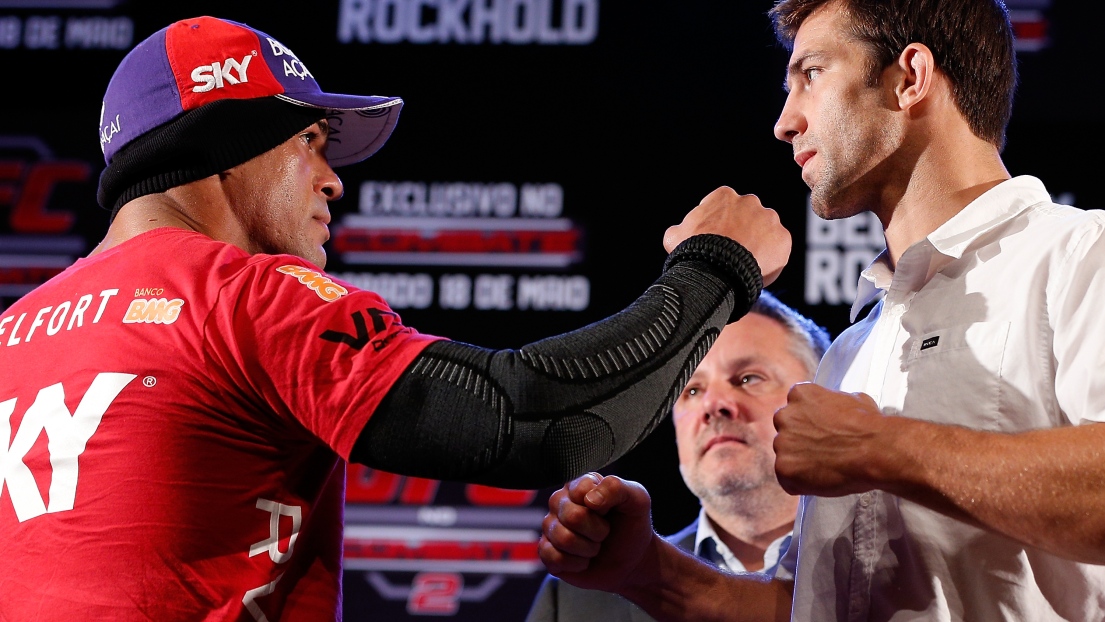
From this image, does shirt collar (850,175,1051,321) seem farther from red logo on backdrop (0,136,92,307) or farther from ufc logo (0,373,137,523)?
red logo on backdrop (0,136,92,307)

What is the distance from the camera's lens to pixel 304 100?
5.03ft

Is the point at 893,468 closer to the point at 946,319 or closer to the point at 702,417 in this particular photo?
the point at 946,319

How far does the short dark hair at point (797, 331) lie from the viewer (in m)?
2.69

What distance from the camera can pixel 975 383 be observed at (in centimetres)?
133

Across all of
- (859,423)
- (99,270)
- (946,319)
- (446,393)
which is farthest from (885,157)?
(99,270)

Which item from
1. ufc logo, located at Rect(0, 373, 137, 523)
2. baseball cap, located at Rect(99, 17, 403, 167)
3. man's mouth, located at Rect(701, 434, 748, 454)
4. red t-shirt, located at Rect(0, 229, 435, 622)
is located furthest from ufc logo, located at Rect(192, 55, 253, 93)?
man's mouth, located at Rect(701, 434, 748, 454)

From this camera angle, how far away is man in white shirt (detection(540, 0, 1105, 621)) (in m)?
1.17

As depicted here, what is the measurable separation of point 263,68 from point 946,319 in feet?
3.27

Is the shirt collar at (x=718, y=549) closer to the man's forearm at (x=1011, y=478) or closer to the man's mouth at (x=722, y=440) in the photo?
the man's mouth at (x=722, y=440)

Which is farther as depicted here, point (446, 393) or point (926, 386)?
point (926, 386)

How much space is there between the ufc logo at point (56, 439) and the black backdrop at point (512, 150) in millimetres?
1894

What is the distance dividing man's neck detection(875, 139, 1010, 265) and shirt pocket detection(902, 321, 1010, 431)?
0.20 meters

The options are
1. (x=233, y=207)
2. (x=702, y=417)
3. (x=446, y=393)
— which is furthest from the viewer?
(x=702, y=417)

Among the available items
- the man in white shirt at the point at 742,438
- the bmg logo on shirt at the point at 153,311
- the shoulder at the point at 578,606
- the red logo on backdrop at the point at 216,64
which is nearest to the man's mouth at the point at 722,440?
the man in white shirt at the point at 742,438
